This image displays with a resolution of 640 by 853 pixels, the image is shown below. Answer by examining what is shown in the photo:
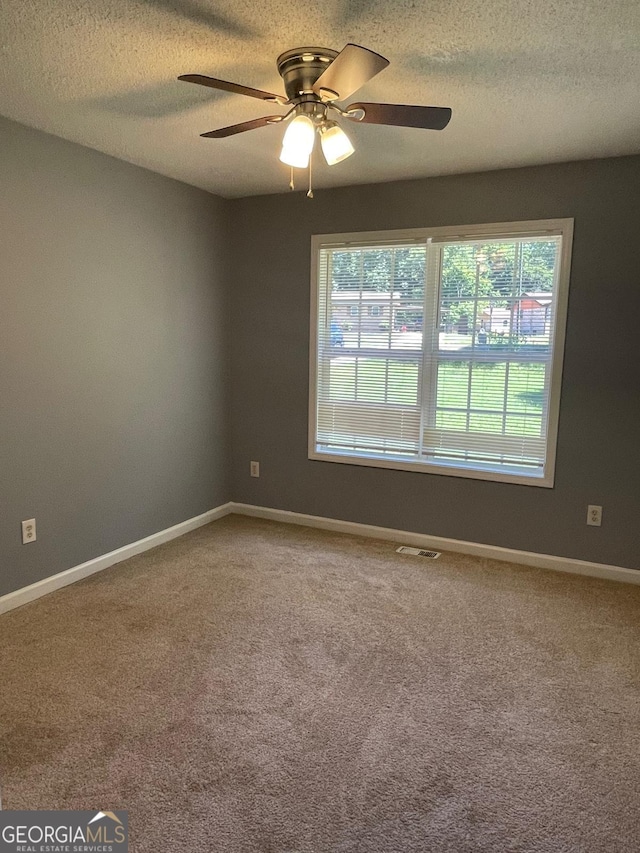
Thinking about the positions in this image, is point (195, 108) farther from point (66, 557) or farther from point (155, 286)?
point (66, 557)

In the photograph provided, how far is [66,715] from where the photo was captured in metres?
2.13

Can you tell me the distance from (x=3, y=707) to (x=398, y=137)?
2.99 m

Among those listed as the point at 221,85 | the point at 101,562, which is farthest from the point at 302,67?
the point at 101,562

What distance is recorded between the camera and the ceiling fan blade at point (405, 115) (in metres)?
1.92

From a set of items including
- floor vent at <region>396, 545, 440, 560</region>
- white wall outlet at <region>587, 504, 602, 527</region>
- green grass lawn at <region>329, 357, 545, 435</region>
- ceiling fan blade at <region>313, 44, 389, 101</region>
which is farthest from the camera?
floor vent at <region>396, 545, 440, 560</region>

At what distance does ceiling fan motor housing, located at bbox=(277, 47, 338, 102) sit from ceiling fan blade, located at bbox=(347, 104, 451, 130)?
19 cm

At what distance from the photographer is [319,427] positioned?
4230mm

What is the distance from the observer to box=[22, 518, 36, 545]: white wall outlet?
2.97m

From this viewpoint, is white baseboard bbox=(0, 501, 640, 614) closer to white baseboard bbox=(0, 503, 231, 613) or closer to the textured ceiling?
white baseboard bbox=(0, 503, 231, 613)

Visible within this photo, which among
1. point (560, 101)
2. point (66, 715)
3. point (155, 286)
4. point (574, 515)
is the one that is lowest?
point (66, 715)

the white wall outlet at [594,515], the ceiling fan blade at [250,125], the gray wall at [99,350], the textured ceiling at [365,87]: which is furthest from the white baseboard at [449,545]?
the ceiling fan blade at [250,125]

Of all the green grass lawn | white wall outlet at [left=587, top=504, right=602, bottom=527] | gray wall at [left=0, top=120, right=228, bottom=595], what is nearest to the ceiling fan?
gray wall at [left=0, top=120, right=228, bottom=595]

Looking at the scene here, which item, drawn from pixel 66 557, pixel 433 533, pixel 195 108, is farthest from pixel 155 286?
pixel 433 533

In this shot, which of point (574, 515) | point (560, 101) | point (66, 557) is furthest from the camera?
point (574, 515)
